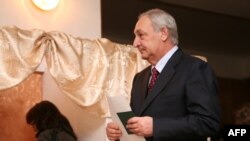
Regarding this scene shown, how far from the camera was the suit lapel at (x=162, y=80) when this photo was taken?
124cm

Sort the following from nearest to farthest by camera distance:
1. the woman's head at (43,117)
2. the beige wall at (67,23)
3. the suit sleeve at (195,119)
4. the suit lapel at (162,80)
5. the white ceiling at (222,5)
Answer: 1. the suit sleeve at (195,119)
2. the suit lapel at (162,80)
3. the beige wall at (67,23)
4. the woman's head at (43,117)
5. the white ceiling at (222,5)

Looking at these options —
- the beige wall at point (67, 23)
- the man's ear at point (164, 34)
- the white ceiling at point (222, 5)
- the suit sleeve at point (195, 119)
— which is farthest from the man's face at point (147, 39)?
the white ceiling at point (222, 5)

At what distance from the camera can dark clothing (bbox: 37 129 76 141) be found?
7.47ft

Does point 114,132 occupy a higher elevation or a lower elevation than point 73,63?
lower

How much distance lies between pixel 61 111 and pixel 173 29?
1.53 metres

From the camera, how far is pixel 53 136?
2.30 m

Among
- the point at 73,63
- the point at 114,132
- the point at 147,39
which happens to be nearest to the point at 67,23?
the point at 73,63

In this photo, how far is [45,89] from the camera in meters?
2.69

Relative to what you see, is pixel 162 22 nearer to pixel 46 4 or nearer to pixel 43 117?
pixel 46 4

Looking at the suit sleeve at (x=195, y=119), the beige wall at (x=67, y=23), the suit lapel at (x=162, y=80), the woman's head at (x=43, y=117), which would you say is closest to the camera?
the suit sleeve at (x=195, y=119)

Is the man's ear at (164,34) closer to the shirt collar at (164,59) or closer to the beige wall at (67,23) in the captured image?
the shirt collar at (164,59)

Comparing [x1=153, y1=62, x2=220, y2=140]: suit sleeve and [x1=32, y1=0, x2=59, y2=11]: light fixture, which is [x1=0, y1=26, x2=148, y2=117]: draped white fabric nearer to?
[x1=32, y1=0, x2=59, y2=11]: light fixture

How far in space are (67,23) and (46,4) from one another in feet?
0.56

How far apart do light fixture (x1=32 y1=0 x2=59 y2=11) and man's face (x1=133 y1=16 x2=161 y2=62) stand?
1.08 meters
